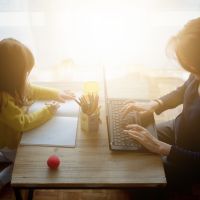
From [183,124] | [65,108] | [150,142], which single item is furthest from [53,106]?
[183,124]

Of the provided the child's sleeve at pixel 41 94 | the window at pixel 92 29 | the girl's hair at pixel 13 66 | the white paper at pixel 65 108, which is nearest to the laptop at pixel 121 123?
the white paper at pixel 65 108

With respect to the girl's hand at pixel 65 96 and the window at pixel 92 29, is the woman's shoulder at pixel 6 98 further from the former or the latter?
the window at pixel 92 29

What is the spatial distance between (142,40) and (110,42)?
0.78 feet

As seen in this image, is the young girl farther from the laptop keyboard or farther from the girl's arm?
the laptop keyboard

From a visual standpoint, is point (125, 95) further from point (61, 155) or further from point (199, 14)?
point (199, 14)

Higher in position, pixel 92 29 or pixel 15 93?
pixel 92 29

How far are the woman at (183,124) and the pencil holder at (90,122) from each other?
0.13 m

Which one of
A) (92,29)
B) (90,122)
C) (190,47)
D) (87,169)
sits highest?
(190,47)

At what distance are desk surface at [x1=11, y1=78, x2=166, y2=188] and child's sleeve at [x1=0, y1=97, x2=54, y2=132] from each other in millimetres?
115

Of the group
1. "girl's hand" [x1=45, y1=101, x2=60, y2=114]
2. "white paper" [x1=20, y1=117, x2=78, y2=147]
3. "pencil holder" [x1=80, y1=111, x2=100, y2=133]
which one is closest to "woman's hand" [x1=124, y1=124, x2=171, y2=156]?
"pencil holder" [x1=80, y1=111, x2=100, y2=133]

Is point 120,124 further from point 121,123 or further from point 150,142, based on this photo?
point 150,142

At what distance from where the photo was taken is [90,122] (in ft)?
4.29

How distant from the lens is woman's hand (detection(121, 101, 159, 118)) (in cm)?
142

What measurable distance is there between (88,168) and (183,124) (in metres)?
0.56
